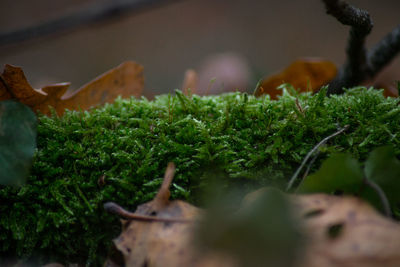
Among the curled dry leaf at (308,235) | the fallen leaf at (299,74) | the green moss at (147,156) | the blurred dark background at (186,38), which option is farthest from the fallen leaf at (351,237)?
the blurred dark background at (186,38)

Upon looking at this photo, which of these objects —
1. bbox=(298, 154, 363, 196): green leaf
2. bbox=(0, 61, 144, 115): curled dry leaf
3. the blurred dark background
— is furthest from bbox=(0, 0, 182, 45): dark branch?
bbox=(298, 154, 363, 196): green leaf

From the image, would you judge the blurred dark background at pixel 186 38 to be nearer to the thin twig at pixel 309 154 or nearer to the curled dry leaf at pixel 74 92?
the curled dry leaf at pixel 74 92

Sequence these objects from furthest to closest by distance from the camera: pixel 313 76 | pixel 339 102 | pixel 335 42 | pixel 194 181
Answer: pixel 335 42
pixel 313 76
pixel 339 102
pixel 194 181

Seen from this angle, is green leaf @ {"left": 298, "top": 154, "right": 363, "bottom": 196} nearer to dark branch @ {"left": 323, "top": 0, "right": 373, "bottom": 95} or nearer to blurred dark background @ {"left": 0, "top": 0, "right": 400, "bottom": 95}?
dark branch @ {"left": 323, "top": 0, "right": 373, "bottom": 95}

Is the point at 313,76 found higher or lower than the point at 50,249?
higher

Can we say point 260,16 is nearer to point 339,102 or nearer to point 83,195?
point 339,102

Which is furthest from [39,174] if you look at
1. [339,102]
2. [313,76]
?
[313,76]
